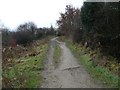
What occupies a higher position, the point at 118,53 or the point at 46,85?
the point at 118,53

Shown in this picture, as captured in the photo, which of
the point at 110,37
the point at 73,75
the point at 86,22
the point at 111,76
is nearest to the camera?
the point at 111,76

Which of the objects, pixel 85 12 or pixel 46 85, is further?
pixel 85 12

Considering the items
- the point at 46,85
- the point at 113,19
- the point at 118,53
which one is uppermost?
the point at 113,19

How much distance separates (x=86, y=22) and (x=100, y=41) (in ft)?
14.8

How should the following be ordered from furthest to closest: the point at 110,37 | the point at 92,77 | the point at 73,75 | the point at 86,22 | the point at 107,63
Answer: the point at 86,22, the point at 110,37, the point at 107,63, the point at 73,75, the point at 92,77

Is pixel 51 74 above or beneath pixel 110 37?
beneath

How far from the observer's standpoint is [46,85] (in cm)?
1572

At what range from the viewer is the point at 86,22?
27000mm

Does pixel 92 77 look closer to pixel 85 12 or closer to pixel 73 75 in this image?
pixel 73 75

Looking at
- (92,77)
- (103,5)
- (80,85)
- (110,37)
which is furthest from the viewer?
(103,5)

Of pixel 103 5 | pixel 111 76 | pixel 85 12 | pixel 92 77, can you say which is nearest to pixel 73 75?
pixel 92 77

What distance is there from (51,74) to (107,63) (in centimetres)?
386

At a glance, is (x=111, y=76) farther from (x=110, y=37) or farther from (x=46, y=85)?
(x=110, y=37)

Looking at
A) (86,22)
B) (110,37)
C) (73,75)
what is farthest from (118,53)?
(86,22)
